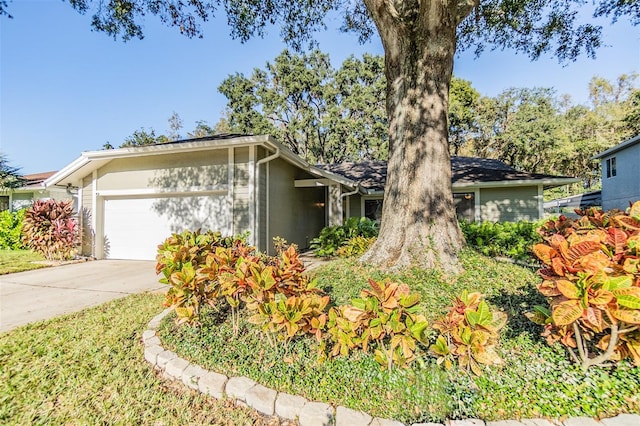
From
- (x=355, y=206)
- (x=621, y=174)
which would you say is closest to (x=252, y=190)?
(x=355, y=206)

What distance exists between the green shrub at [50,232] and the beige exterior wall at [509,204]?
45.8 ft

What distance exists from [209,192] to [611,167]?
19.6 m

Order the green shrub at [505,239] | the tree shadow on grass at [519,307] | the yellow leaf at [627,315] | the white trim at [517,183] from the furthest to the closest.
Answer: the white trim at [517,183]
the green shrub at [505,239]
the tree shadow on grass at [519,307]
the yellow leaf at [627,315]

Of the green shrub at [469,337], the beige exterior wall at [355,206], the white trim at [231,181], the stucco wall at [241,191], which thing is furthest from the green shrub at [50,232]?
the green shrub at [469,337]

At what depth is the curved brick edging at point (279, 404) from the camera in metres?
1.73

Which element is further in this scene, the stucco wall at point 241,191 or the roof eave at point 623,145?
the roof eave at point 623,145

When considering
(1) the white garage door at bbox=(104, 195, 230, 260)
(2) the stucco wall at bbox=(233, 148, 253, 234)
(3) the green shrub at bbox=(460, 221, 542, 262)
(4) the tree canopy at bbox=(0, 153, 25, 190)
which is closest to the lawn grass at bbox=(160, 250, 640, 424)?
(3) the green shrub at bbox=(460, 221, 542, 262)

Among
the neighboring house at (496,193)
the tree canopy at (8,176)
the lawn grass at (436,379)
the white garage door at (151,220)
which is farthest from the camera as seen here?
the tree canopy at (8,176)

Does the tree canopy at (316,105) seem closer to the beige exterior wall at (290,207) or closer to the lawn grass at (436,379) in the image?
the beige exterior wall at (290,207)

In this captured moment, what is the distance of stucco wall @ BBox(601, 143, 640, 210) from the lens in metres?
12.5

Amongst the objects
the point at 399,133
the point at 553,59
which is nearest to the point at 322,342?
the point at 399,133

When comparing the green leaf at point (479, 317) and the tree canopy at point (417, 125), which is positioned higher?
the tree canopy at point (417, 125)

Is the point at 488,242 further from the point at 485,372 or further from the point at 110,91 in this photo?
the point at 110,91

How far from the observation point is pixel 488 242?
637 centimetres
